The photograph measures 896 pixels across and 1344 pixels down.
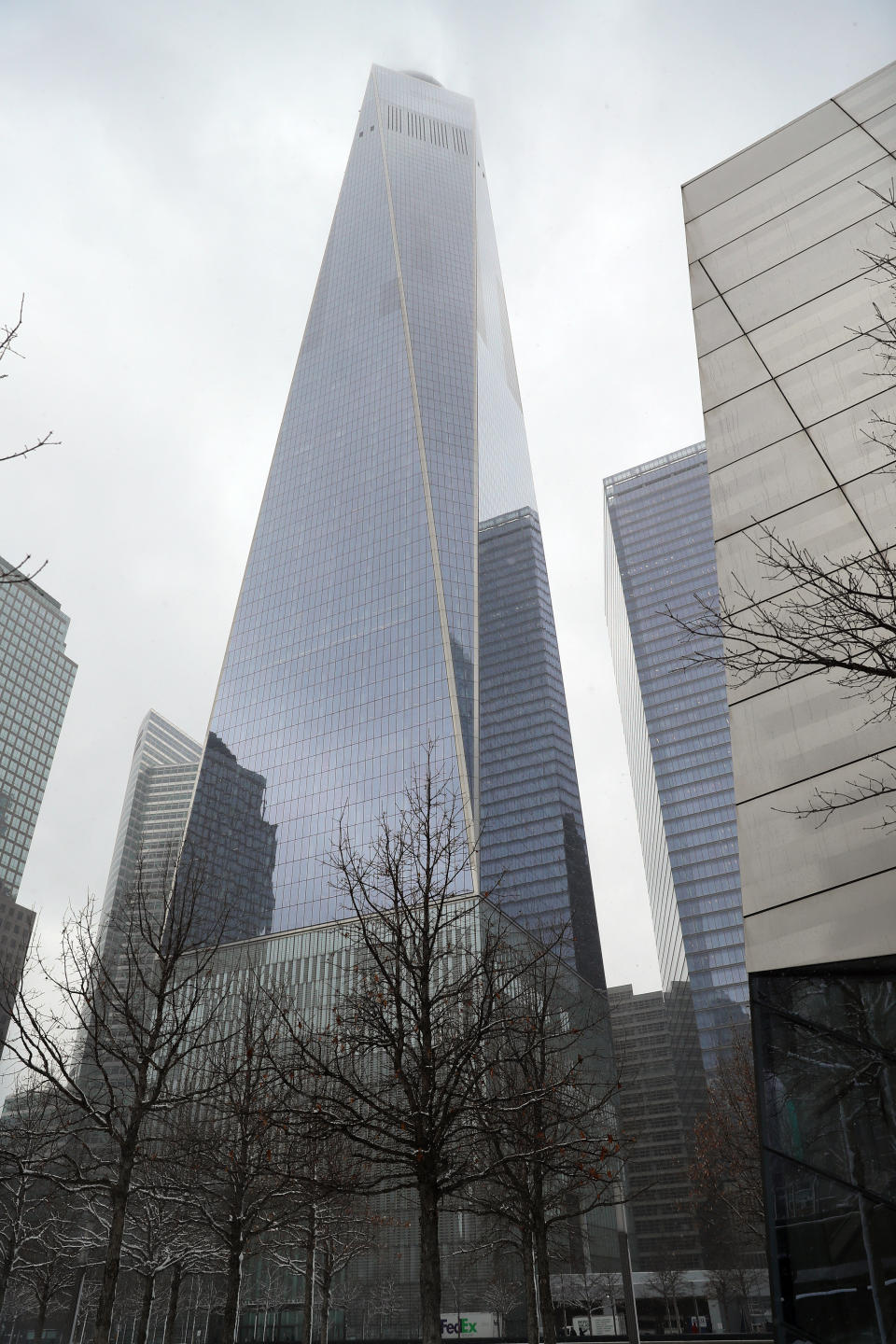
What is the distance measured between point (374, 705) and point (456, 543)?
21.6 metres

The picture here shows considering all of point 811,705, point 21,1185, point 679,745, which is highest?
point 679,745

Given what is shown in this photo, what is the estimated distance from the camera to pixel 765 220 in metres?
14.4

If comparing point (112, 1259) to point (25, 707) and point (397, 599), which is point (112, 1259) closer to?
point (397, 599)

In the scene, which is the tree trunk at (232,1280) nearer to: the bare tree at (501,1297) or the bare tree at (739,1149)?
the bare tree at (739,1149)

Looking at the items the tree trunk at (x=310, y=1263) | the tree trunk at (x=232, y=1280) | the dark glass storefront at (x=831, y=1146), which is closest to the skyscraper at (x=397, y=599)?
the tree trunk at (x=310, y=1263)

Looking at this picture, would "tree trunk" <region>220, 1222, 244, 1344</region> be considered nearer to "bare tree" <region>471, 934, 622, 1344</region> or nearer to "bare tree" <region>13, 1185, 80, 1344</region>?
"bare tree" <region>471, 934, 622, 1344</region>

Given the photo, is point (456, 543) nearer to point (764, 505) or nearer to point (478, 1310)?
point (478, 1310)

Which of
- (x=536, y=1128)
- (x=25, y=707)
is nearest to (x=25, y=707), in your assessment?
(x=25, y=707)

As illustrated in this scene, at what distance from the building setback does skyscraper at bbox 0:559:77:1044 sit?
123 metres

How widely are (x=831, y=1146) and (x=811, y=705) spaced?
454 centimetres

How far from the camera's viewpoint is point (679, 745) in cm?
14350

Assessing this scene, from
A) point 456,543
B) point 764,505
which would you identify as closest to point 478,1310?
point 456,543

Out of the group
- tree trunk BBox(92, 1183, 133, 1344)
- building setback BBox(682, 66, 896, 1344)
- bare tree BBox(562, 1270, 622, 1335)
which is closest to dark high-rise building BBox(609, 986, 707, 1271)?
bare tree BBox(562, 1270, 622, 1335)

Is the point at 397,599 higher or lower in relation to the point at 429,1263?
higher
